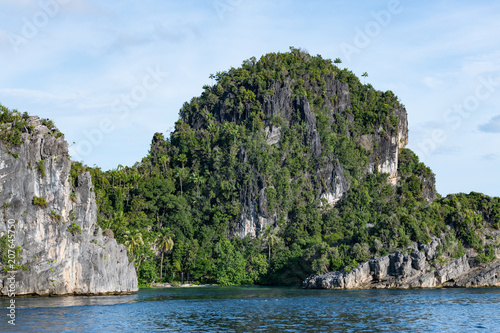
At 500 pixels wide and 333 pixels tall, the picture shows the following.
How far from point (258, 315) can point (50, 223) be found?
3464 cm

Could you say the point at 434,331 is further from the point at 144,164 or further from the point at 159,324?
the point at 144,164

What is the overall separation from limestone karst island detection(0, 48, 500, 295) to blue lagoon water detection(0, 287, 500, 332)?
12.6m

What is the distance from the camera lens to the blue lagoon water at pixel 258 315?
47.1 meters

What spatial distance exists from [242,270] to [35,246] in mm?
59133

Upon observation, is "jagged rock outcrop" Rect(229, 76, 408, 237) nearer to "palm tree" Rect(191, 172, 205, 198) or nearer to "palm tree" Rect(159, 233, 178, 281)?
"palm tree" Rect(191, 172, 205, 198)

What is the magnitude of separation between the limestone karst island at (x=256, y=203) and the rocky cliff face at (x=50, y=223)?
18cm

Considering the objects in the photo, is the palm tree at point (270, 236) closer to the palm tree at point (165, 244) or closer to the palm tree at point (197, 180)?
the palm tree at point (197, 180)

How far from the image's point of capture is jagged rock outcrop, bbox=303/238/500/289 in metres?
102

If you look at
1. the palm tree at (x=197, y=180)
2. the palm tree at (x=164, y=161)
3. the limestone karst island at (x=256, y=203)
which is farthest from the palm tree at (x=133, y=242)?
the palm tree at (x=164, y=161)

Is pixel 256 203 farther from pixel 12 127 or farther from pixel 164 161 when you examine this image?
pixel 12 127

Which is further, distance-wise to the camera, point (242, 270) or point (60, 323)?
point (242, 270)

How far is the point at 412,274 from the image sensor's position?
102688mm

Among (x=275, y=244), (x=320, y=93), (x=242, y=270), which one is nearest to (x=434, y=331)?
(x=242, y=270)

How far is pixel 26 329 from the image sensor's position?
43.2 meters
